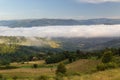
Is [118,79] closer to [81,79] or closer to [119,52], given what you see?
[81,79]

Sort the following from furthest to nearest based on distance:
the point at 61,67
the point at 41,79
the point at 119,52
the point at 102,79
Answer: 1. the point at 119,52
2. the point at 61,67
3. the point at 41,79
4. the point at 102,79

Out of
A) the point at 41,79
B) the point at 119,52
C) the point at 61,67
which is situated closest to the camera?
the point at 41,79

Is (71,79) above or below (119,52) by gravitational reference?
above

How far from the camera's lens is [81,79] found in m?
39.2

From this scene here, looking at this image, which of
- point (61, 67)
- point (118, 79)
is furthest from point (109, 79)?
point (61, 67)

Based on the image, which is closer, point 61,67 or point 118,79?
point 118,79

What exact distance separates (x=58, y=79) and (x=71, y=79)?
199 centimetres

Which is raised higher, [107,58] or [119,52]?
[107,58]

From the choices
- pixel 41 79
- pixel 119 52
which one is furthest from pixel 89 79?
pixel 119 52

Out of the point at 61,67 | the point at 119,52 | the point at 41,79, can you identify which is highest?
the point at 41,79

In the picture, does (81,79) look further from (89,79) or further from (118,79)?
(118,79)

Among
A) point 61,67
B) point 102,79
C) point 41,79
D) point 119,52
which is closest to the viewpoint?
point 102,79

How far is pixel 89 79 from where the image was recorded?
127ft

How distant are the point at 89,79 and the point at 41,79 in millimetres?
6549
